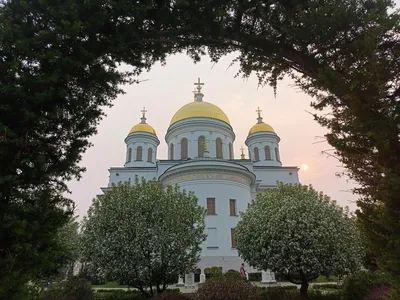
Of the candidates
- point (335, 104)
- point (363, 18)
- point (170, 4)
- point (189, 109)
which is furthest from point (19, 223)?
point (189, 109)

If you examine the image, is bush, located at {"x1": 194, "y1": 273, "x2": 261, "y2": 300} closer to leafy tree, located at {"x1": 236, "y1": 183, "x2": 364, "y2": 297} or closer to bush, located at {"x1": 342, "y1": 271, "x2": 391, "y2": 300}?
leafy tree, located at {"x1": 236, "y1": 183, "x2": 364, "y2": 297}

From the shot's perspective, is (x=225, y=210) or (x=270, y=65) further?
(x=225, y=210)

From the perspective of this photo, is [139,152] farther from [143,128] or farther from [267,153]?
[267,153]

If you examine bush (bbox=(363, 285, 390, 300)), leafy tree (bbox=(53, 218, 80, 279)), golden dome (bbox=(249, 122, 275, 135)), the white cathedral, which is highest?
golden dome (bbox=(249, 122, 275, 135))

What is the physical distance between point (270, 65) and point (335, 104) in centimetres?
182

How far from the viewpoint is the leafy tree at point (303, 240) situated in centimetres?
1217

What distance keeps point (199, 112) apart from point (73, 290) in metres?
23.0

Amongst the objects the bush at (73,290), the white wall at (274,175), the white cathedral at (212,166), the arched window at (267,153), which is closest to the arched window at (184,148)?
the white cathedral at (212,166)

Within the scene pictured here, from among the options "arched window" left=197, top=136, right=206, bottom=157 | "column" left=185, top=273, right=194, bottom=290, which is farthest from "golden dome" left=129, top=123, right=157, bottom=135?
"column" left=185, top=273, right=194, bottom=290

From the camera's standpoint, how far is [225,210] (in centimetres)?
2436

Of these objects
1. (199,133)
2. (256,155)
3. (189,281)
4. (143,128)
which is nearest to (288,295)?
(189,281)

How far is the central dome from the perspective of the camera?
104ft

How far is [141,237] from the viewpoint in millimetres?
12109

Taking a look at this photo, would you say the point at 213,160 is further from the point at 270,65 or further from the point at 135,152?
the point at 270,65
